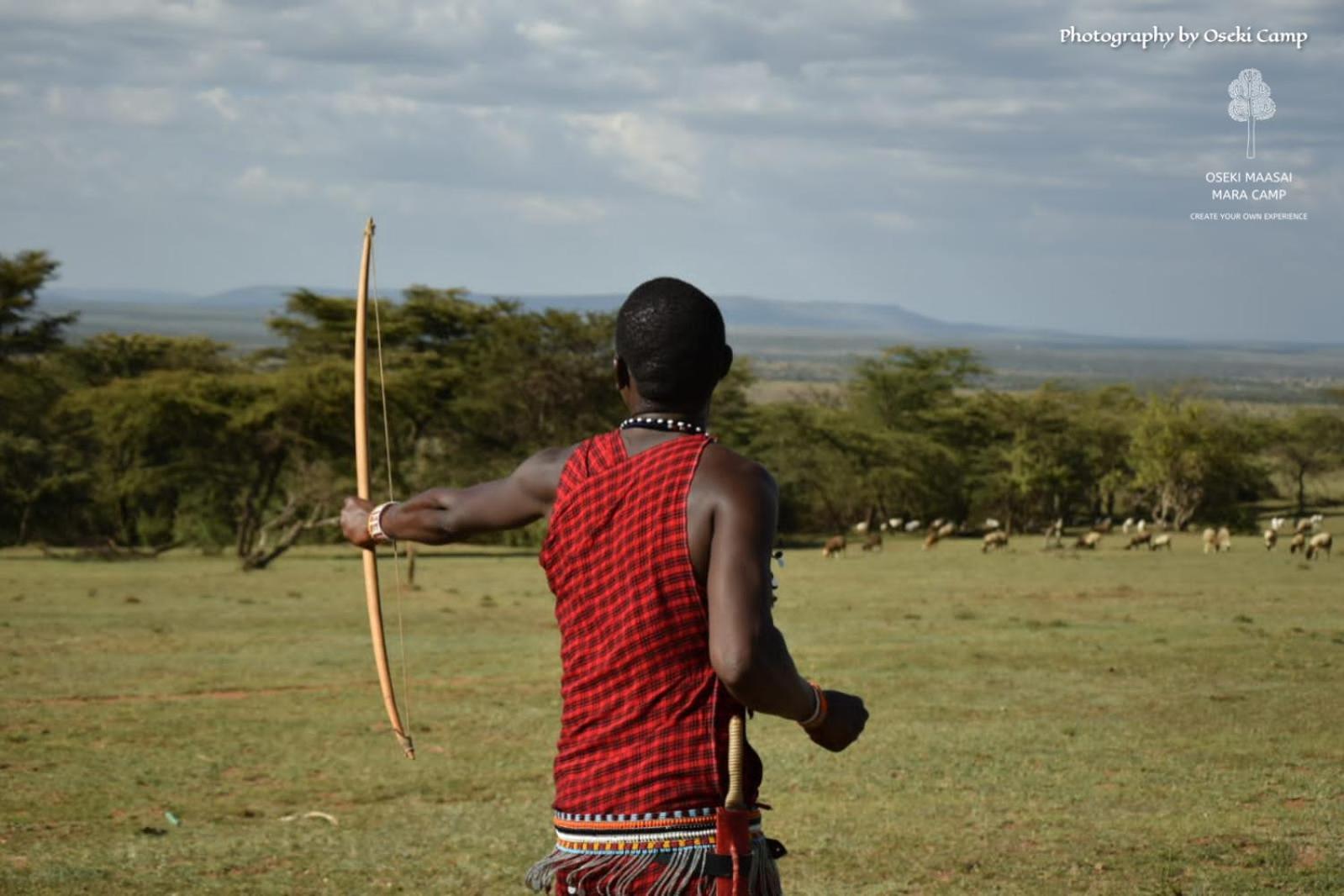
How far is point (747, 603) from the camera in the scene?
299cm

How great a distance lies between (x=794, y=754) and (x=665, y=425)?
7877 mm

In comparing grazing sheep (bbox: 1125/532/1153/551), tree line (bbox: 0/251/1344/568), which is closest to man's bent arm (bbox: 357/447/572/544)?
tree line (bbox: 0/251/1344/568)

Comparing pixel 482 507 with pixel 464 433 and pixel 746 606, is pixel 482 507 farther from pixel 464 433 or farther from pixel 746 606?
pixel 464 433

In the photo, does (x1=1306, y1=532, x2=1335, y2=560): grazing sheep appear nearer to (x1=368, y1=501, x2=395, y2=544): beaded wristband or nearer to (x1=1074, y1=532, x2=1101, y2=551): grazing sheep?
(x1=1074, y1=532, x2=1101, y2=551): grazing sheep

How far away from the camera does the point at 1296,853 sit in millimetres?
7305

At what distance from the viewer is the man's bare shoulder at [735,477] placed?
10.1 ft

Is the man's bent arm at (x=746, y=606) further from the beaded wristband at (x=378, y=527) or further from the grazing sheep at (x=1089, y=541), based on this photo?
the grazing sheep at (x=1089, y=541)

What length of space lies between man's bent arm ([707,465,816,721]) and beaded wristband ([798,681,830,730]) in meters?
0.09

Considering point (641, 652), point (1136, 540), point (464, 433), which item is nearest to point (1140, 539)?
point (1136, 540)

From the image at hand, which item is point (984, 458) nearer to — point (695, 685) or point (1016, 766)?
point (1016, 766)

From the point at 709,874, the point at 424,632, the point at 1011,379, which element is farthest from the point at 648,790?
the point at 1011,379

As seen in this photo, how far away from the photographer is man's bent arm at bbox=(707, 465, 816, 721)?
299cm

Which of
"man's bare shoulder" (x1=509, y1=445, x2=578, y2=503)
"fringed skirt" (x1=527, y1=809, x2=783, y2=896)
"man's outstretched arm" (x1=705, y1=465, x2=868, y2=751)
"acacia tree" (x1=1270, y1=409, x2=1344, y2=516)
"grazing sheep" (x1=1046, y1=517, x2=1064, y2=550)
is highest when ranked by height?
"man's bare shoulder" (x1=509, y1=445, x2=578, y2=503)

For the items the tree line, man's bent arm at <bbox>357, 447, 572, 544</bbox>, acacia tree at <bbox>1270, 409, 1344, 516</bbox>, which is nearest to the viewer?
man's bent arm at <bbox>357, 447, 572, 544</bbox>
